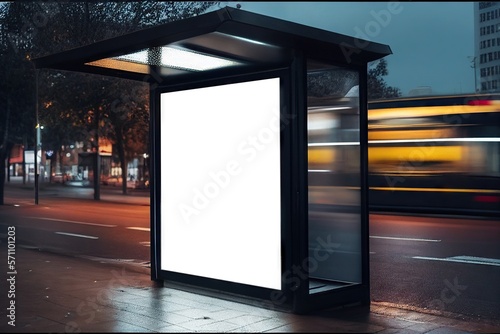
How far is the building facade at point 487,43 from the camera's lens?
1554 cm

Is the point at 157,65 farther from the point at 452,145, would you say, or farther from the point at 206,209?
the point at 452,145

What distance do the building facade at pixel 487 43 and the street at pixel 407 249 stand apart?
14.6ft

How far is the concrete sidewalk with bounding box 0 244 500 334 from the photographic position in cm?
616

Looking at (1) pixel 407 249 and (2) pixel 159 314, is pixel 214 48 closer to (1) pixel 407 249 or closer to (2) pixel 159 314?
(2) pixel 159 314

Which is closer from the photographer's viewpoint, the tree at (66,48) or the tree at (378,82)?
the tree at (66,48)

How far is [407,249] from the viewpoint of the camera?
13180mm

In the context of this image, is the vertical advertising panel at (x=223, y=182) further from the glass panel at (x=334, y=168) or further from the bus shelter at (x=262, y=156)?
the glass panel at (x=334, y=168)

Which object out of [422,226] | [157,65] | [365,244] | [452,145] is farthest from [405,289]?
[452,145]

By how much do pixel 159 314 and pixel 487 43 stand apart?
13.4 meters

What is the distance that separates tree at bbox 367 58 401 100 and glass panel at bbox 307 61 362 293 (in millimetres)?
13056

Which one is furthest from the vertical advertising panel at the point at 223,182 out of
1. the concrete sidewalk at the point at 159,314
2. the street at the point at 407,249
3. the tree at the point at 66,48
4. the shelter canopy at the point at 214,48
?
the tree at the point at 66,48

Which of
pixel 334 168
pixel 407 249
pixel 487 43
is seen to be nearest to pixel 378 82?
pixel 487 43

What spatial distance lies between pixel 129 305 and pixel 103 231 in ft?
35.5

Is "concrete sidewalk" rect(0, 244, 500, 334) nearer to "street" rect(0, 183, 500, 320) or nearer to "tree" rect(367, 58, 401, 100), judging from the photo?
"street" rect(0, 183, 500, 320)
